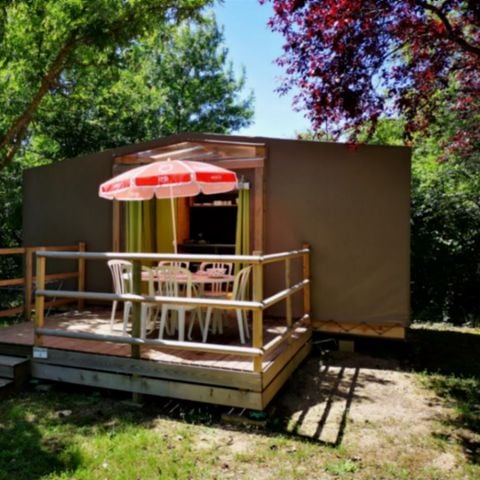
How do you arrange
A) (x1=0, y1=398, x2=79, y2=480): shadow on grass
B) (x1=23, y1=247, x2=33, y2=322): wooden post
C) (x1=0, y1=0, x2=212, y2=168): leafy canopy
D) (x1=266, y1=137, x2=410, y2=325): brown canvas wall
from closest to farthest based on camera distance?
(x1=0, y1=398, x2=79, y2=480): shadow on grass
(x1=266, y1=137, x2=410, y2=325): brown canvas wall
(x1=23, y1=247, x2=33, y2=322): wooden post
(x1=0, y1=0, x2=212, y2=168): leafy canopy

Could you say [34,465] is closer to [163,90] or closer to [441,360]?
[441,360]

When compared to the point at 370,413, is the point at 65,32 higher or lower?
higher

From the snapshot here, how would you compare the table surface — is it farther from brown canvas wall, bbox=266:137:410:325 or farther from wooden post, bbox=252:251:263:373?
brown canvas wall, bbox=266:137:410:325

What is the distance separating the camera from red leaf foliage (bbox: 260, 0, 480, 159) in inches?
Answer: 161

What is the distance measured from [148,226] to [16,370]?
2931mm

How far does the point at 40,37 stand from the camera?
27.0 feet

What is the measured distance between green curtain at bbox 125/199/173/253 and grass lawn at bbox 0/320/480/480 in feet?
8.47

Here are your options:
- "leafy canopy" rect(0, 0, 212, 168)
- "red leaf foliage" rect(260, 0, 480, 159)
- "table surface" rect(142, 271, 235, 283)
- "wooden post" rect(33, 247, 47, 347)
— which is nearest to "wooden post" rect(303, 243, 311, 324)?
"table surface" rect(142, 271, 235, 283)

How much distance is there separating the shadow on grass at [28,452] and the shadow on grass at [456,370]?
281cm

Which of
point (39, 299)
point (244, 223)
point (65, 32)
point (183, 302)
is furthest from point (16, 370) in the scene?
point (65, 32)

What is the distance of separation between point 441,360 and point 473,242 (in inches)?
134

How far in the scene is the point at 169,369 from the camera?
3.88 meters

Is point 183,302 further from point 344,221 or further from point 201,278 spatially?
point 344,221

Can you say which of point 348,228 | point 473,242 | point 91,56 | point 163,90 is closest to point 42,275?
point 348,228
